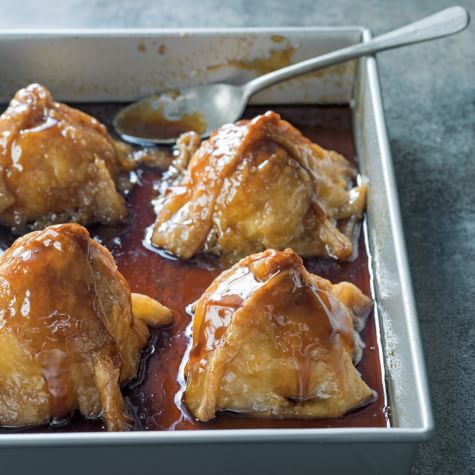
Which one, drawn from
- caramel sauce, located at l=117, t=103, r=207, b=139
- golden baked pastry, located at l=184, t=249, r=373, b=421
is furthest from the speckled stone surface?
caramel sauce, located at l=117, t=103, r=207, b=139

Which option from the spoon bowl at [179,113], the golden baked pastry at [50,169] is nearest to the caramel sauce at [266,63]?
the spoon bowl at [179,113]

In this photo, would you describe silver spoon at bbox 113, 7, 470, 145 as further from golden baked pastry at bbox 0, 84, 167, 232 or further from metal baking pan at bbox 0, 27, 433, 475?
golden baked pastry at bbox 0, 84, 167, 232

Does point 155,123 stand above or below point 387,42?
below

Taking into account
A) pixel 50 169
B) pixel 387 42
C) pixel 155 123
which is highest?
pixel 387 42

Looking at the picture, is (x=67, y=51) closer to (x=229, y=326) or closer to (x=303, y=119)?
(x=303, y=119)

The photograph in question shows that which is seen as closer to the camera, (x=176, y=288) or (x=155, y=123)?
(x=176, y=288)

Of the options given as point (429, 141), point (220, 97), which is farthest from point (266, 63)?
point (429, 141)

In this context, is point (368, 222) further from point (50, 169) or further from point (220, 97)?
point (50, 169)

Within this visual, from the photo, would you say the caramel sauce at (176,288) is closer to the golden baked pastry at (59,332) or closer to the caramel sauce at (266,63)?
the golden baked pastry at (59,332)
